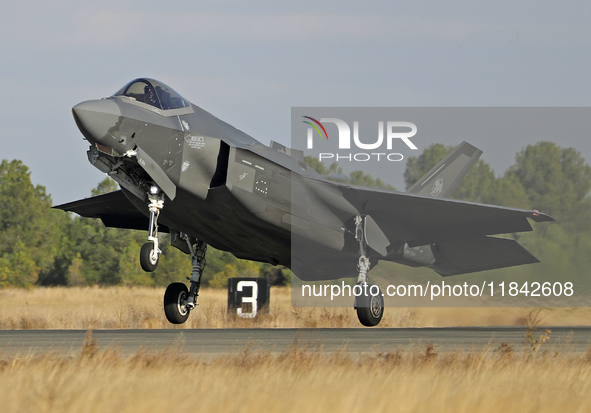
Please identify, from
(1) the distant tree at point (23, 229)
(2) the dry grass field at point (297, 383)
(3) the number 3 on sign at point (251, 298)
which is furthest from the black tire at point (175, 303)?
(1) the distant tree at point (23, 229)

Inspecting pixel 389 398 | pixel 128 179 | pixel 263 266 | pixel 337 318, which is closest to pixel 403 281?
pixel 337 318

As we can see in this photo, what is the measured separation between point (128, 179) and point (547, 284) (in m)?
13.0

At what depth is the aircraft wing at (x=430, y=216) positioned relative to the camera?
14898mm

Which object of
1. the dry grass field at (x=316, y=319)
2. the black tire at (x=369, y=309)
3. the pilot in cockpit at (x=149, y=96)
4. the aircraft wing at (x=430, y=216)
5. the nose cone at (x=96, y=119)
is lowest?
the dry grass field at (x=316, y=319)

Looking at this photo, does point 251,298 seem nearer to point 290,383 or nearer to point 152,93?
point 152,93

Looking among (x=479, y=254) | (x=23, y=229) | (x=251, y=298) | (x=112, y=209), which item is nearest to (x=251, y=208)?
(x=112, y=209)

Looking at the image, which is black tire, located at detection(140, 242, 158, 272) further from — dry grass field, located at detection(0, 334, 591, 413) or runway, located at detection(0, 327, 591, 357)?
dry grass field, located at detection(0, 334, 591, 413)

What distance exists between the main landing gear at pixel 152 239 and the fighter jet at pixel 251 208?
2 cm

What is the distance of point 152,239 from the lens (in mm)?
12219

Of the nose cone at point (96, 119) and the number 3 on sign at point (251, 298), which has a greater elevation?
the nose cone at point (96, 119)

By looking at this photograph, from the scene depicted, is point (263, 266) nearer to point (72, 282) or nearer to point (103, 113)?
point (72, 282)

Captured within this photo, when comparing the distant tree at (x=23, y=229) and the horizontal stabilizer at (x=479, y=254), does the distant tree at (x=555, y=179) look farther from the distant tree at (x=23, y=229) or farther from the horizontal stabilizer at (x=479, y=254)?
the distant tree at (x=23, y=229)

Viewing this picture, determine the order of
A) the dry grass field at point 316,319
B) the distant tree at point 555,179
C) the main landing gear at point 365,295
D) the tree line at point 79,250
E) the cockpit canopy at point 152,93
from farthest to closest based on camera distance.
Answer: the tree line at point 79,250
the distant tree at point 555,179
the dry grass field at point 316,319
the main landing gear at point 365,295
the cockpit canopy at point 152,93

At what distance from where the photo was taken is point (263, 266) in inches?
2281
